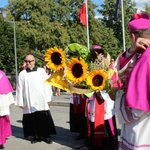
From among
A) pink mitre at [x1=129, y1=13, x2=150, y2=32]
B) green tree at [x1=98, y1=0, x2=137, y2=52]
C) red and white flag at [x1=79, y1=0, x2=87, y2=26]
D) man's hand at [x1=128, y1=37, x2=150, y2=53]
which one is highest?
green tree at [x1=98, y1=0, x2=137, y2=52]

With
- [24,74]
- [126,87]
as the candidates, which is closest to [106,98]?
[24,74]

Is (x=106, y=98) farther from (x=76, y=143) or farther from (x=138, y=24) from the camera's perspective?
(x=138, y=24)

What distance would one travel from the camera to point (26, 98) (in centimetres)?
786

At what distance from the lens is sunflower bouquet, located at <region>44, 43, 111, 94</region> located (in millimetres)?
3107

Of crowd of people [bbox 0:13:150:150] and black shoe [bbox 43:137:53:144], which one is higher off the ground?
crowd of people [bbox 0:13:150:150]

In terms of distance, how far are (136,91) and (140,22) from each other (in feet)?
1.83

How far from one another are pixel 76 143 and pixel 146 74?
5059mm

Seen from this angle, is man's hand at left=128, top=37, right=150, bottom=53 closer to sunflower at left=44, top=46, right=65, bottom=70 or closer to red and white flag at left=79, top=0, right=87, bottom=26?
sunflower at left=44, top=46, right=65, bottom=70

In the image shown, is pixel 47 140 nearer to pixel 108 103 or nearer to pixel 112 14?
pixel 108 103

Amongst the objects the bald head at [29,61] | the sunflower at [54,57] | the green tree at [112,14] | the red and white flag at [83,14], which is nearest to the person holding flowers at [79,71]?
the sunflower at [54,57]

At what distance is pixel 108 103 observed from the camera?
6.25 metres

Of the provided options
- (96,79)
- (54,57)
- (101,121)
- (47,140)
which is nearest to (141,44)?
(96,79)

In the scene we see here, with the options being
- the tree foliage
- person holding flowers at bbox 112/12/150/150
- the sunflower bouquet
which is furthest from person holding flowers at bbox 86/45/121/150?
the tree foliage

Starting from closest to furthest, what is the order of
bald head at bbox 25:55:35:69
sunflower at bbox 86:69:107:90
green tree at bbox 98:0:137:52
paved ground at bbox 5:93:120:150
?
sunflower at bbox 86:69:107:90
paved ground at bbox 5:93:120:150
bald head at bbox 25:55:35:69
green tree at bbox 98:0:137:52
